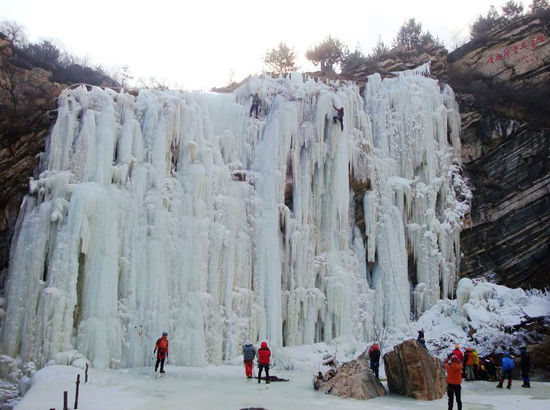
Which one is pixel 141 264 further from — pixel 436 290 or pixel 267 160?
pixel 436 290

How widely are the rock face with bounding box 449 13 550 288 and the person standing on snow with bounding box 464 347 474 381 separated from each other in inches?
245

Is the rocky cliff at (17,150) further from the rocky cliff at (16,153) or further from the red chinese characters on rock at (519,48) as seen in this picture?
the red chinese characters on rock at (519,48)

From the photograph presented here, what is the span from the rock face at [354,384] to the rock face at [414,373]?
0.42 meters

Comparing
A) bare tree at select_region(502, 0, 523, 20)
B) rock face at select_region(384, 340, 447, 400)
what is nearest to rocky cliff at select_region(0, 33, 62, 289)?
rock face at select_region(384, 340, 447, 400)

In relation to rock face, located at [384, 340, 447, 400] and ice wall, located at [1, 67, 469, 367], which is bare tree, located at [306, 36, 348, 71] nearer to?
ice wall, located at [1, 67, 469, 367]

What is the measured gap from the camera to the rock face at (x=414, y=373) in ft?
37.7

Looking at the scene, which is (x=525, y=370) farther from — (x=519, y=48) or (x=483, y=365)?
(x=519, y=48)

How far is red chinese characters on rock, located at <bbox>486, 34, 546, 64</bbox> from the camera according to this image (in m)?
22.8

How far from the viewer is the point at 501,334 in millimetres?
16641

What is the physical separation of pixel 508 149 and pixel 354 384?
14.3 m

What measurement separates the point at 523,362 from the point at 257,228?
8809 millimetres

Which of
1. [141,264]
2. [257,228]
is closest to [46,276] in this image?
[141,264]

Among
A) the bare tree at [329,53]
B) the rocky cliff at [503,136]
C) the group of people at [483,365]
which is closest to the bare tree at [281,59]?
the bare tree at [329,53]

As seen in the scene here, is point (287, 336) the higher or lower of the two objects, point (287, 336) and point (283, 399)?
the higher
